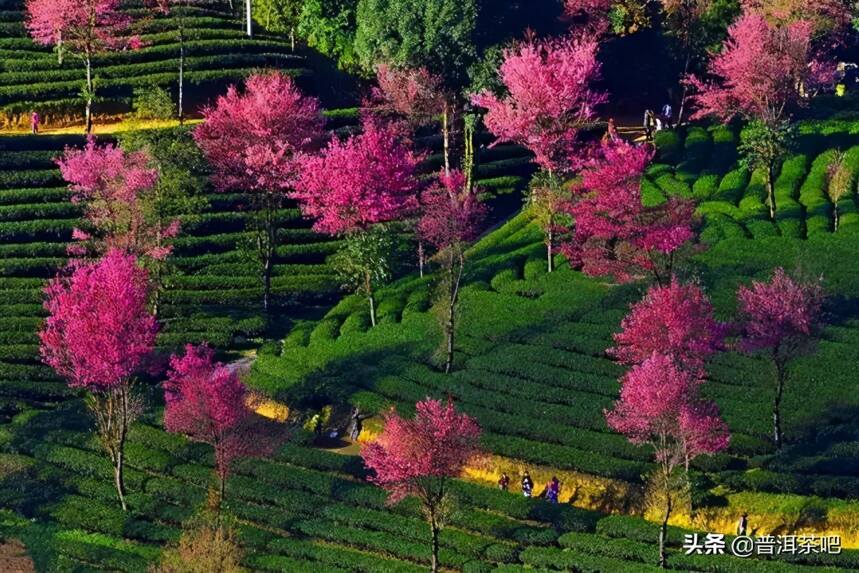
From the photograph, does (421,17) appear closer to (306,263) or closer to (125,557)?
(306,263)

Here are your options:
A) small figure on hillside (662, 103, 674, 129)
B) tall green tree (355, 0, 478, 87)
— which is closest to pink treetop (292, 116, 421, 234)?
A: tall green tree (355, 0, 478, 87)

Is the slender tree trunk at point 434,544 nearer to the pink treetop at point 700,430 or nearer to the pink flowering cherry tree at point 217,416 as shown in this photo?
the pink treetop at point 700,430

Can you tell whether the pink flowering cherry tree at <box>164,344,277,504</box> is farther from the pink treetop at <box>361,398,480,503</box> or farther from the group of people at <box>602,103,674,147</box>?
the group of people at <box>602,103,674,147</box>

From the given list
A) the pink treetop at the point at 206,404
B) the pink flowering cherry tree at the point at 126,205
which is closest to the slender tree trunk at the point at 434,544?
the pink treetop at the point at 206,404

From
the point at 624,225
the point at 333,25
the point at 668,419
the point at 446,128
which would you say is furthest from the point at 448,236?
the point at 333,25

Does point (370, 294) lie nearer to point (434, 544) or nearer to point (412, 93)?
point (412, 93)

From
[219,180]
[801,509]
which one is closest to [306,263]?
[219,180]
